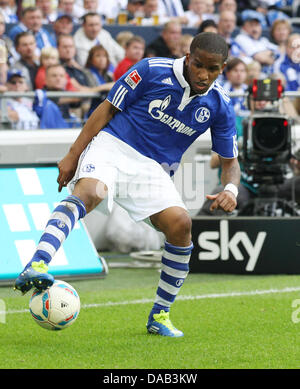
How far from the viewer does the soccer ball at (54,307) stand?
5016 mm

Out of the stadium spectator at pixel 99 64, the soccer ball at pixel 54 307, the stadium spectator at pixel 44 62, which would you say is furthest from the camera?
the stadium spectator at pixel 99 64

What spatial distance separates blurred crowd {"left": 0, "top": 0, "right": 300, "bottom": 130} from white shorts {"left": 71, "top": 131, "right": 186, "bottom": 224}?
4414 millimetres

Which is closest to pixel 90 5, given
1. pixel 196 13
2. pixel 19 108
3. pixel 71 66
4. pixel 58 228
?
pixel 196 13

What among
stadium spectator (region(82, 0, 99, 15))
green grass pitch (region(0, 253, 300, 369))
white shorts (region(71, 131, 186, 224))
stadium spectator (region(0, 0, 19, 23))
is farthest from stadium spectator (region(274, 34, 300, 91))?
white shorts (region(71, 131, 186, 224))

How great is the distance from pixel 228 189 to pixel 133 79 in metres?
0.92

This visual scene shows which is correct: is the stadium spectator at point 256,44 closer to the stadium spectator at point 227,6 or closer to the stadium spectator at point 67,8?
the stadium spectator at point 227,6

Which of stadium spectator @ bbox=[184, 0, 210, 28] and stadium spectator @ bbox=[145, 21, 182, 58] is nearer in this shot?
stadium spectator @ bbox=[145, 21, 182, 58]

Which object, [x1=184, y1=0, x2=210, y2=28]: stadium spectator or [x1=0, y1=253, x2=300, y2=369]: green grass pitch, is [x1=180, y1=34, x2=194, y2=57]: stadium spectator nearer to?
[x1=184, y1=0, x2=210, y2=28]: stadium spectator

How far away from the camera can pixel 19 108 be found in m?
10.3

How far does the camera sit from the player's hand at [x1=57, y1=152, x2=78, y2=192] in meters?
5.40

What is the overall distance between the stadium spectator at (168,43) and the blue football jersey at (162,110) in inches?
261

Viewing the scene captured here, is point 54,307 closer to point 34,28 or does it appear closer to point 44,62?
point 44,62

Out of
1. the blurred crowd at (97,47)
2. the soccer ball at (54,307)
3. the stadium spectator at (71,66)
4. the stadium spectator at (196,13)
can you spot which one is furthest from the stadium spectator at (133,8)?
the soccer ball at (54,307)

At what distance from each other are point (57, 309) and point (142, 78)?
5.09 ft
